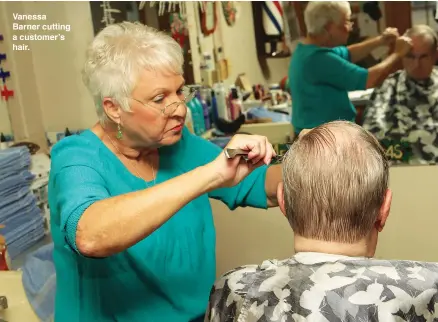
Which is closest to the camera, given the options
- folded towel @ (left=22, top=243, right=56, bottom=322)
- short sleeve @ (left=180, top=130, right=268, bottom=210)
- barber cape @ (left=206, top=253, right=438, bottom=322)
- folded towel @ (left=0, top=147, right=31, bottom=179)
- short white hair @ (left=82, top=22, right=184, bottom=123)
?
barber cape @ (left=206, top=253, right=438, bottom=322)

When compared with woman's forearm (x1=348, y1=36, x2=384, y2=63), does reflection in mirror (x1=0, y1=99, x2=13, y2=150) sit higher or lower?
lower

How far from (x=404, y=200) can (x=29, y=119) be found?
145 centimetres

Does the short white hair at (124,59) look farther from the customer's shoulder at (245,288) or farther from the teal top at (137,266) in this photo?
the customer's shoulder at (245,288)

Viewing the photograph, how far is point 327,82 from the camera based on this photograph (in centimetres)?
207

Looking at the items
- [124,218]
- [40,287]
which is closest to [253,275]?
[124,218]

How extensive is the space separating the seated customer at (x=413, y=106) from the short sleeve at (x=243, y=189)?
2.71 ft

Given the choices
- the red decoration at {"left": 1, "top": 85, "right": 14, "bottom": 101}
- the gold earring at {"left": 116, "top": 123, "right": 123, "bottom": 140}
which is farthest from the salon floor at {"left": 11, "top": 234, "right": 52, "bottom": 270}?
the gold earring at {"left": 116, "top": 123, "right": 123, "bottom": 140}

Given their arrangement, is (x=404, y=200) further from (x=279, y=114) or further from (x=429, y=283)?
(x=429, y=283)

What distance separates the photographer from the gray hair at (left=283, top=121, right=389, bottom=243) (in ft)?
3.14

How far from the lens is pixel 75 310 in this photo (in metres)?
1.40

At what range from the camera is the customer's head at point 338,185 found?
959 mm

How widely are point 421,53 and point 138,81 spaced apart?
4.01ft

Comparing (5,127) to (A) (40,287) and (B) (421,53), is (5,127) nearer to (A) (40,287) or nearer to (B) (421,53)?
(A) (40,287)

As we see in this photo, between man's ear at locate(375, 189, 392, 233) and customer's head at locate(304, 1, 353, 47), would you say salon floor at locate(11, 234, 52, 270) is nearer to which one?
customer's head at locate(304, 1, 353, 47)
